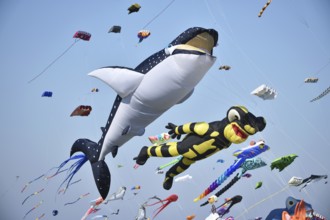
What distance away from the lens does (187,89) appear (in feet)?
20.8

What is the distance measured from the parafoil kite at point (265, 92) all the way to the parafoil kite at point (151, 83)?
1.20 meters

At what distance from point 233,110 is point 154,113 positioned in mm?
1769

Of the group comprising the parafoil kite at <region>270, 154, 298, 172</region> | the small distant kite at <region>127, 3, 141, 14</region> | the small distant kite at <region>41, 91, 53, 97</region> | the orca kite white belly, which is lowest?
the parafoil kite at <region>270, 154, 298, 172</region>

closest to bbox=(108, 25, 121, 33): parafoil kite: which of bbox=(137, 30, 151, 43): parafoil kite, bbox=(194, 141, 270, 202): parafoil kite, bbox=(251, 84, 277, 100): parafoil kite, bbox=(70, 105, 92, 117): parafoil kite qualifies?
bbox=(137, 30, 151, 43): parafoil kite

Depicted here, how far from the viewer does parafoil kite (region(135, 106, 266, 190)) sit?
6.08m

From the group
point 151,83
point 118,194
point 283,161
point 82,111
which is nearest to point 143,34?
point 82,111

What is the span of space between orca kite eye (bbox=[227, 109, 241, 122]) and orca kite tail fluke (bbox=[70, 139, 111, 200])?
3.70 meters

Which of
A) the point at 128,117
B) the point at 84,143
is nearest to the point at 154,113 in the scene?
the point at 128,117

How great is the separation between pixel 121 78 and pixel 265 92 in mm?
2975

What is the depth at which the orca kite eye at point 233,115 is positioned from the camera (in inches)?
242

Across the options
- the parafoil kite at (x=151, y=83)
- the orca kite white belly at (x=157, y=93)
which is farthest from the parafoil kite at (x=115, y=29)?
the orca kite white belly at (x=157, y=93)

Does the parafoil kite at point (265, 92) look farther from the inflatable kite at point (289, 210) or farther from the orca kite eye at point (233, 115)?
the inflatable kite at point (289, 210)

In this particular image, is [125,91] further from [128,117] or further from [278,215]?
[278,215]

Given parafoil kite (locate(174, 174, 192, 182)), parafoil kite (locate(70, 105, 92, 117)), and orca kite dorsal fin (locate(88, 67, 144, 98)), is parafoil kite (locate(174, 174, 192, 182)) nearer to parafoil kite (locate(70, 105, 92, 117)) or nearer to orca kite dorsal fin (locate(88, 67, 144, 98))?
parafoil kite (locate(70, 105, 92, 117))
